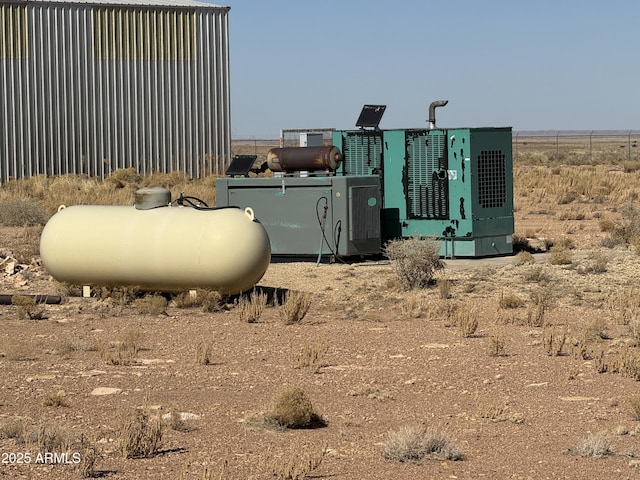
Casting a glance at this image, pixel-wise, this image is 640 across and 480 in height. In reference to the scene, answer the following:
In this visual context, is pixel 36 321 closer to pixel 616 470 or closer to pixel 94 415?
pixel 94 415

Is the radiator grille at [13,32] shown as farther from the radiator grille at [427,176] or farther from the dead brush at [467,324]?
the dead brush at [467,324]

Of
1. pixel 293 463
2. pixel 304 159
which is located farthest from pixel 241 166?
pixel 293 463

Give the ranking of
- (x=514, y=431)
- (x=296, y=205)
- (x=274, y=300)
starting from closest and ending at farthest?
(x=514, y=431), (x=274, y=300), (x=296, y=205)

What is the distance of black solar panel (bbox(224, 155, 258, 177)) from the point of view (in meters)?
22.2

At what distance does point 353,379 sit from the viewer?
39.5ft

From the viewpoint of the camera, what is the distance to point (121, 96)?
125 ft

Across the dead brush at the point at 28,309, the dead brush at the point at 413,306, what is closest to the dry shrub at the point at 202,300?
the dead brush at the point at 28,309

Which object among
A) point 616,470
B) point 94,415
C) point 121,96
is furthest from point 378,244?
point 121,96

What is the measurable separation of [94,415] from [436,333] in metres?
5.40

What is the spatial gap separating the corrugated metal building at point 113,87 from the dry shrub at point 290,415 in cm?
2817

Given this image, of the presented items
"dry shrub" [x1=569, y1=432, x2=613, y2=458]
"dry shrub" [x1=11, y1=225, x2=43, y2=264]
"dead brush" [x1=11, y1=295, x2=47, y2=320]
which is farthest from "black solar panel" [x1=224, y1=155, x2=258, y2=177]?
"dry shrub" [x1=569, y1=432, x2=613, y2=458]

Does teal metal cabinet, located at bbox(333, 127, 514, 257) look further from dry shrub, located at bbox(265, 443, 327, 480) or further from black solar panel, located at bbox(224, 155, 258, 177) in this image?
dry shrub, located at bbox(265, 443, 327, 480)

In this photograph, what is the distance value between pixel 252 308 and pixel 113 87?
2359 centimetres

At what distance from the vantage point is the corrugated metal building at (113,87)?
Result: 36.9 m
